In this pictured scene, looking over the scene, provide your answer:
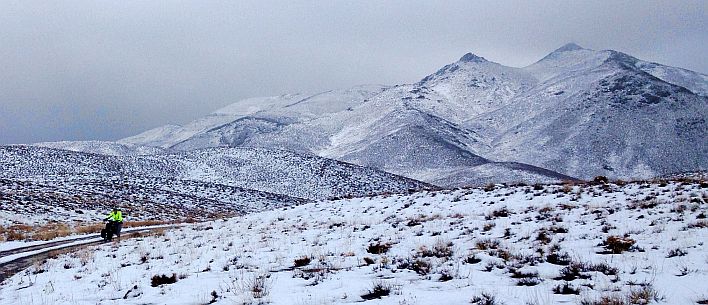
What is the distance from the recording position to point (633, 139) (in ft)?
574

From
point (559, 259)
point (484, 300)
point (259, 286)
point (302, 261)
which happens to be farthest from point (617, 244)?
point (259, 286)

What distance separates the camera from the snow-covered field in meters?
7.83

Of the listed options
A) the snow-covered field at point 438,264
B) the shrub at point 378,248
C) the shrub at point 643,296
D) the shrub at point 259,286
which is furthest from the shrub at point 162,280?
the shrub at point 643,296

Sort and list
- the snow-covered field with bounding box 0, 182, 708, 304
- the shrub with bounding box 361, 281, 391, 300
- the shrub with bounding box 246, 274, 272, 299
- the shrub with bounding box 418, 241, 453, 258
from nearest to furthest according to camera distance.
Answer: the snow-covered field with bounding box 0, 182, 708, 304, the shrub with bounding box 361, 281, 391, 300, the shrub with bounding box 246, 274, 272, 299, the shrub with bounding box 418, 241, 453, 258

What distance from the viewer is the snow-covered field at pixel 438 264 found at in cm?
783

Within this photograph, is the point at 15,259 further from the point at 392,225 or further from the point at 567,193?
the point at 567,193

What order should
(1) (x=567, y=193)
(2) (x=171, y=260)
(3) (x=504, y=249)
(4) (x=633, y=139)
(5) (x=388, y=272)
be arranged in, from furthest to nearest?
(4) (x=633, y=139) → (1) (x=567, y=193) → (2) (x=171, y=260) → (3) (x=504, y=249) → (5) (x=388, y=272)

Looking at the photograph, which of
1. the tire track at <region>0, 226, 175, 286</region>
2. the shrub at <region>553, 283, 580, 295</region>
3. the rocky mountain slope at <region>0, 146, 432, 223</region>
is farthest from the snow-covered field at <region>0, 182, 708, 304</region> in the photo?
the rocky mountain slope at <region>0, 146, 432, 223</region>

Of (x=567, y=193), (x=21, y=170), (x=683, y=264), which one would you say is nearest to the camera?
(x=683, y=264)

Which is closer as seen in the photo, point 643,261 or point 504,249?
point 643,261

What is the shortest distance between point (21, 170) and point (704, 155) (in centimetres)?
18299

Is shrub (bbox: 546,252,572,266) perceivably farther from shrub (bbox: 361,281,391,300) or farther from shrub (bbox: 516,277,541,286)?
shrub (bbox: 361,281,391,300)

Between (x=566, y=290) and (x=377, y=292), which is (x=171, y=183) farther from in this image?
(x=566, y=290)

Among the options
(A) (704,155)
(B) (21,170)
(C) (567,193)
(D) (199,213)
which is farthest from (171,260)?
(A) (704,155)
